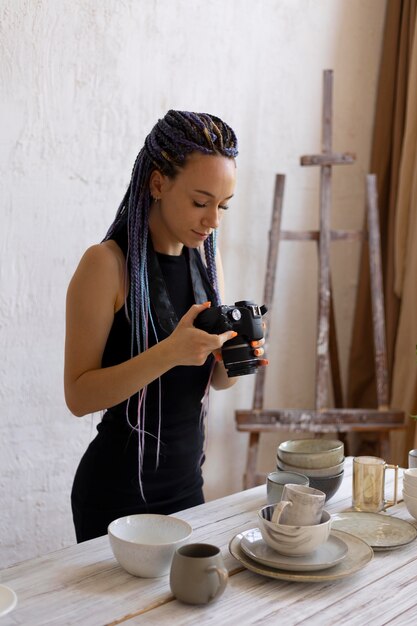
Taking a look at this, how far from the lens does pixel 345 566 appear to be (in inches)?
50.9

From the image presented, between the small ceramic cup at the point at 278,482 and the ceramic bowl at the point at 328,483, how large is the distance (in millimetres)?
54

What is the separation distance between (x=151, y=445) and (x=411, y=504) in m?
0.57

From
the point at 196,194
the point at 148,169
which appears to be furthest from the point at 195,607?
the point at 148,169

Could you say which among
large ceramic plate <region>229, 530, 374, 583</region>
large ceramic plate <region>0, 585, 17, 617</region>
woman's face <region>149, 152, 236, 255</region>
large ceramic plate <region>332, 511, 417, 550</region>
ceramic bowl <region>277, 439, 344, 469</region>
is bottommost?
large ceramic plate <region>332, 511, 417, 550</region>

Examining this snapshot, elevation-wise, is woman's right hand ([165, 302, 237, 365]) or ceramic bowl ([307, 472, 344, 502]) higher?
woman's right hand ([165, 302, 237, 365])

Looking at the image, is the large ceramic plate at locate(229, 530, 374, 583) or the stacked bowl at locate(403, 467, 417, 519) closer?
the large ceramic plate at locate(229, 530, 374, 583)

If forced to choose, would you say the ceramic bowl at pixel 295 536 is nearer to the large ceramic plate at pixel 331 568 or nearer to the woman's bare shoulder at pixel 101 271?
the large ceramic plate at pixel 331 568

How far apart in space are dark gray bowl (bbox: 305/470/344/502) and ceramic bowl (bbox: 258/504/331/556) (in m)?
0.29

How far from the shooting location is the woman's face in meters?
1.64

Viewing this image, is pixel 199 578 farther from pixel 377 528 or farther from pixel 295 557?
pixel 377 528

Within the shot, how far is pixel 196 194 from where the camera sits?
1646 mm

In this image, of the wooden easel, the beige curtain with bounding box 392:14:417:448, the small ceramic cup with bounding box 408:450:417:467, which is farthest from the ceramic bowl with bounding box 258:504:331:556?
the beige curtain with bounding box 392:14:417:448

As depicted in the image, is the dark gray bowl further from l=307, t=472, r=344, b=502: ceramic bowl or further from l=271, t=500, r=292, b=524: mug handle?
l=271, t=500, r=292, b=524: mug handle

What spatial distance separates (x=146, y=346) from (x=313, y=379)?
187 cm
